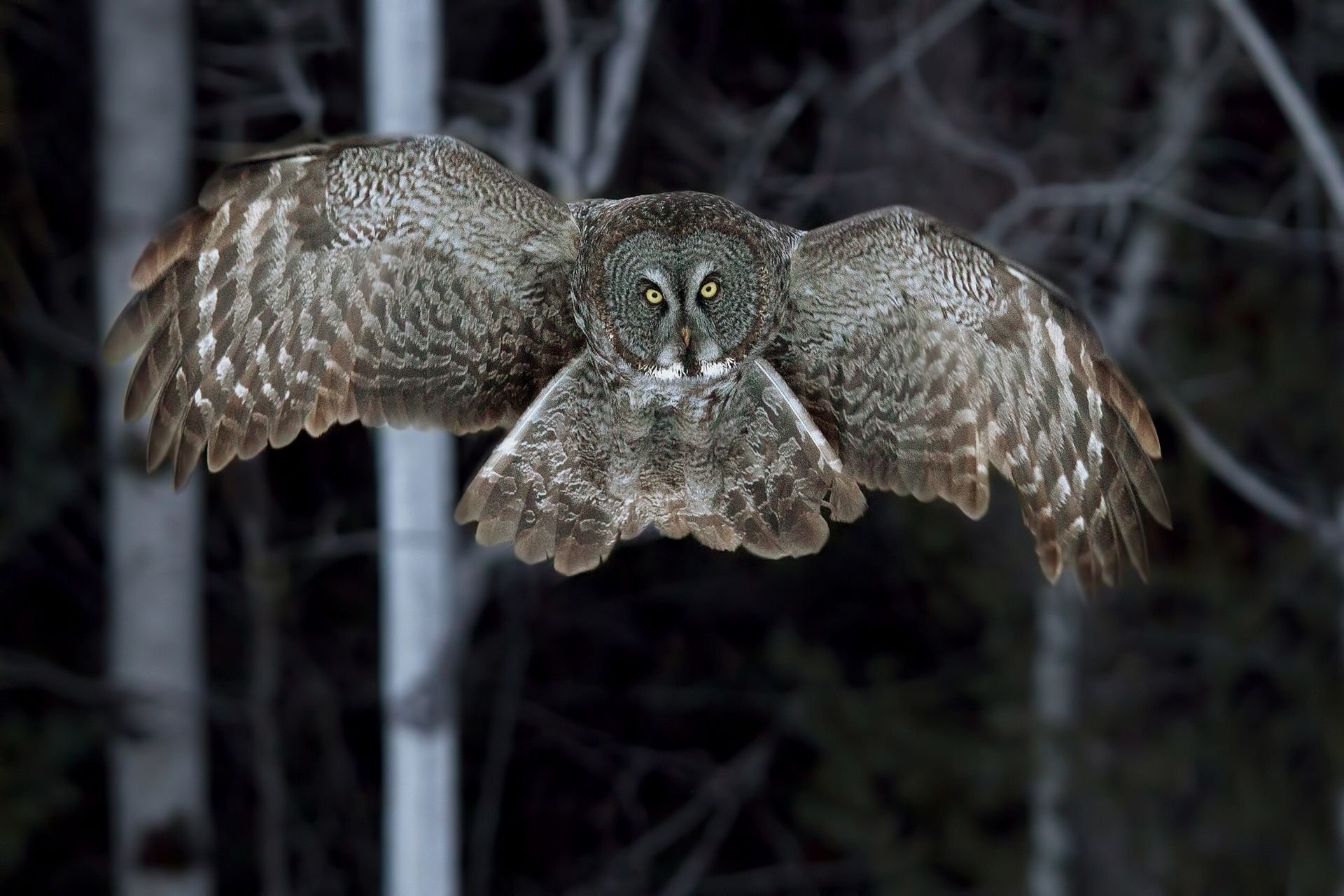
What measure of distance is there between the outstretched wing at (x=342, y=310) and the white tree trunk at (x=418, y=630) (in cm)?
179

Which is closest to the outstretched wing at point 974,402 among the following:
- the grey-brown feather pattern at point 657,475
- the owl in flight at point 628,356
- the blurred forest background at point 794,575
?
the owl in flight at point 628,356

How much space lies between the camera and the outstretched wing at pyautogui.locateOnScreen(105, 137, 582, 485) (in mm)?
2006

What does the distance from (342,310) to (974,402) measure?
2.88 ft

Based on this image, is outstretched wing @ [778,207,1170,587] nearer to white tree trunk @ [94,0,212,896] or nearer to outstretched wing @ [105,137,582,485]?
outstretched wing @ [105,137,582,485]

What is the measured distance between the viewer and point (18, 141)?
19.0 ft

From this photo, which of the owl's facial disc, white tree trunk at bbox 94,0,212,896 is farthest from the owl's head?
white tree trunk at bbox 94,0,212,896

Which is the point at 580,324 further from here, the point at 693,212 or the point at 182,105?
the point at 182,105

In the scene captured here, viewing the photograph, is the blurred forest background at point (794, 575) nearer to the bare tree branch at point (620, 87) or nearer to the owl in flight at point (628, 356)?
the bare tree branch at point (620, 87)

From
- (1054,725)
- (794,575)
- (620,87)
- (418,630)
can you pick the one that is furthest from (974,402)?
(794,575)

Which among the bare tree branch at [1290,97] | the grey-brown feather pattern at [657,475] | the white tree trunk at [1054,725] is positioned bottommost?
the white tree trunk at [1054,725]

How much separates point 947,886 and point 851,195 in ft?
9.77

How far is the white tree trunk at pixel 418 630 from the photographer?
166 inches

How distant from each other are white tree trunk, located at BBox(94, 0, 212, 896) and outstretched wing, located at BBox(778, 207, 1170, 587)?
3251mm

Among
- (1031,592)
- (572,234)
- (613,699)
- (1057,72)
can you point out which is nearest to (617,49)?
(1057,72)
